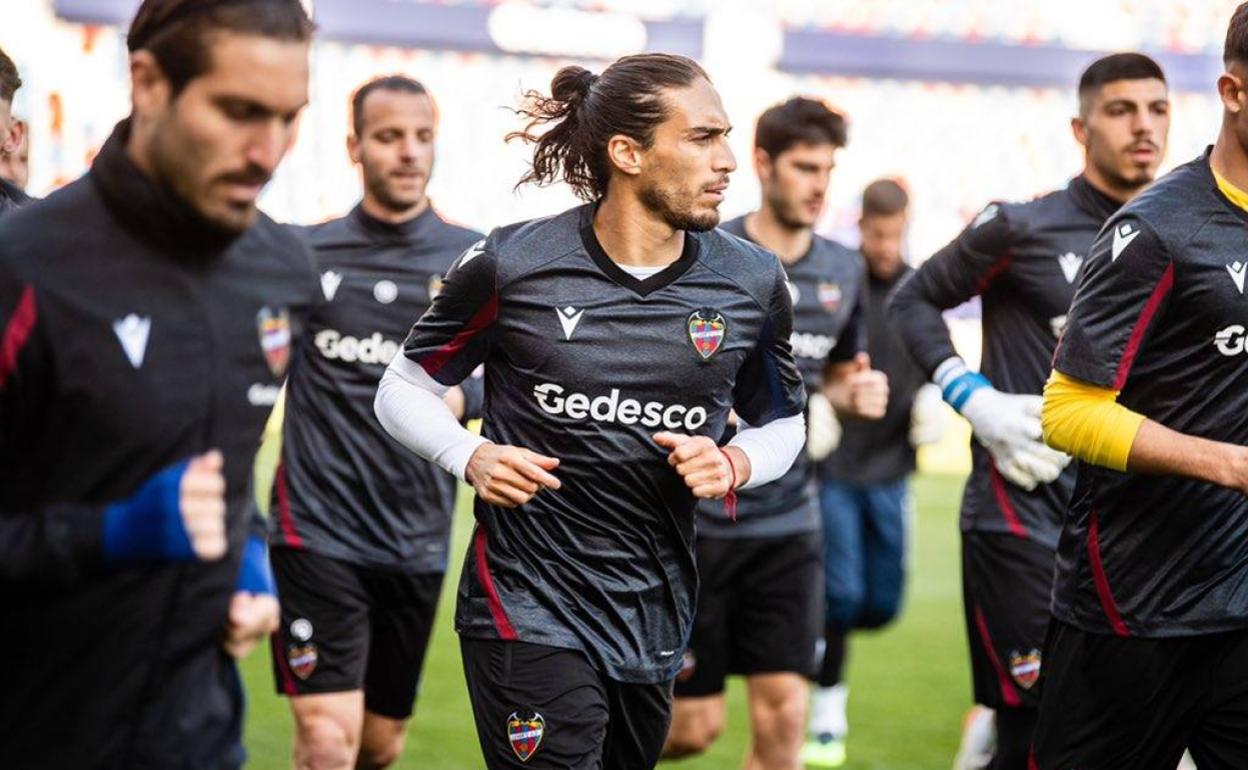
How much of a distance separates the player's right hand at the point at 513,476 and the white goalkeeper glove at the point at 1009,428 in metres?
1.84

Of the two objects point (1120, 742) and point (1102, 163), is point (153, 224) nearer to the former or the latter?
point (1120, 742)

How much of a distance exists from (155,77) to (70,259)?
0.33 meters

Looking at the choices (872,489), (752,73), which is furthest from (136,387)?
(752,73)

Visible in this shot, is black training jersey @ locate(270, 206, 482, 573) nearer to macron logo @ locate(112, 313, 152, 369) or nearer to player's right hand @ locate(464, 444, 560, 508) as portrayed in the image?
player's right hand @ locate(464, 444, 560, 508)

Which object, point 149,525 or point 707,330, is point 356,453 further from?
point 149,525

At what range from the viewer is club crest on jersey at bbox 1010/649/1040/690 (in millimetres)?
5988

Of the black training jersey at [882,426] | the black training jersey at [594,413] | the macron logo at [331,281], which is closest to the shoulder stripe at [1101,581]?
the black training jersey at [594,413]

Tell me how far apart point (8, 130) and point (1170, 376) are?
3125 mm

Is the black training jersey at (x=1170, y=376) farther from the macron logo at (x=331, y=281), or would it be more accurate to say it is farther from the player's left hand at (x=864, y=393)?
the macron logo at (x=331, y=281)

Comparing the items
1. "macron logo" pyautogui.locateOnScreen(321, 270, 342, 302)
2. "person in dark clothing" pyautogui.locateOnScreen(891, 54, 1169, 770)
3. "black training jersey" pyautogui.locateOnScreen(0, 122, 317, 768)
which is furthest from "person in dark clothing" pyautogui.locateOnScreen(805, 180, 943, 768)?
"black training jersey" pyautogui.locateOnScreen(0, 122, 317, 768)

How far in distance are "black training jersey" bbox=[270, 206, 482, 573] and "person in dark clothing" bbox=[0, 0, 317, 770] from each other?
307 centimetres

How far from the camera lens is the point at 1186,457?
4.25m

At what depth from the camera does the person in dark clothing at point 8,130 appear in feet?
16.9

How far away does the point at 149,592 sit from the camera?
133 inches
